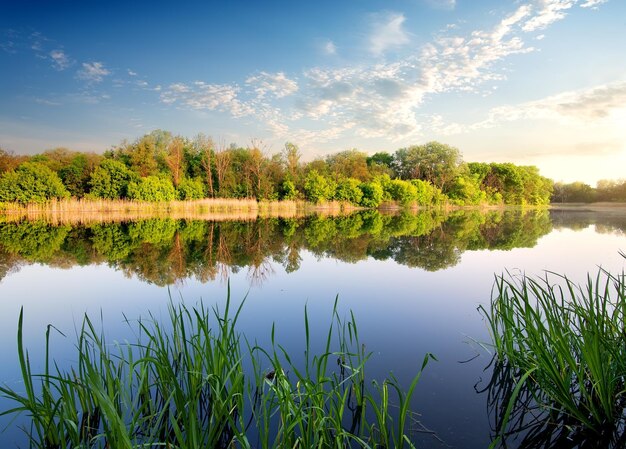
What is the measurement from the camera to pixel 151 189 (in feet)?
110

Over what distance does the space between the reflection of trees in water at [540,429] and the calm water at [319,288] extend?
102mm

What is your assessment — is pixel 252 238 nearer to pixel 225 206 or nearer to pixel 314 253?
pixel 314 253

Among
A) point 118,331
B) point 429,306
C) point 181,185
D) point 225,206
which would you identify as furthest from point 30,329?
point 181,185

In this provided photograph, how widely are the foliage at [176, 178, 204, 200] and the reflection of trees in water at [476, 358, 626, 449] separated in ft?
124

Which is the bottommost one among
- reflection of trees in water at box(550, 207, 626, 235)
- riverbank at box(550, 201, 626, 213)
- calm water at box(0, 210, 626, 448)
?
calm water at box(0, 210, 626, 448)

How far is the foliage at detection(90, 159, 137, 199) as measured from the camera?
32.5 meters

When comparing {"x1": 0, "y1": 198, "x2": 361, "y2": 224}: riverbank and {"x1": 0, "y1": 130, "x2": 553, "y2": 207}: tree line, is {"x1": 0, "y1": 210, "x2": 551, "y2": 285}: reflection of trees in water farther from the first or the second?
{"x1": 0, "y1": 130, "x2": 553, "y2": 207}: tree line

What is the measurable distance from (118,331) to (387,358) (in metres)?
3.16

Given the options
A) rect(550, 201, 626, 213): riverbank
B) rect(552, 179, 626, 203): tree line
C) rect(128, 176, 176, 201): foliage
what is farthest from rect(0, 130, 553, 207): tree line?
rect(552, 179, 626, 203): tree line

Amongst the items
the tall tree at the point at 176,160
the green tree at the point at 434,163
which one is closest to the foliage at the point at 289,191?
the tall tree at the point at 176,160

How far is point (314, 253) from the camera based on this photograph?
1016 cm

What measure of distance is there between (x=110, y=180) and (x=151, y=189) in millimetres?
3670

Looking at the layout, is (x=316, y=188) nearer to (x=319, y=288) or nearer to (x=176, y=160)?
(x=176, y=160)

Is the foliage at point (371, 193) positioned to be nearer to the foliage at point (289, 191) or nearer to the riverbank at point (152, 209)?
the riverbank at point (152, 209)
